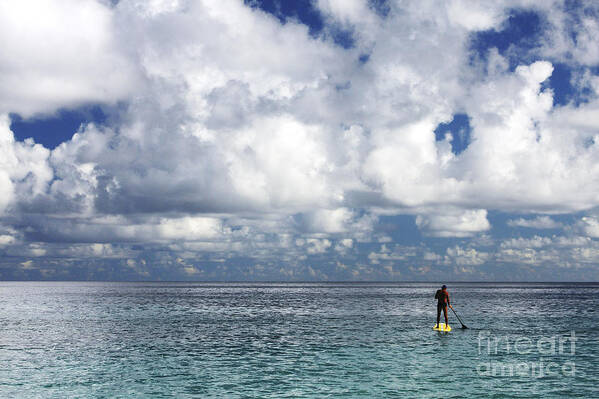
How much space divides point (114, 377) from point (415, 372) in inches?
685

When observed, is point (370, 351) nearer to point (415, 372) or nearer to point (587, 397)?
point (415, 372)

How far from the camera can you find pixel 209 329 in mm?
57906

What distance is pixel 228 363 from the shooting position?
3416cm

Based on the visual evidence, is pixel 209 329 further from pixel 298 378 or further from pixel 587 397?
pixel 587 397

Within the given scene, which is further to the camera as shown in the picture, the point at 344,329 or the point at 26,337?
the point at 344,329

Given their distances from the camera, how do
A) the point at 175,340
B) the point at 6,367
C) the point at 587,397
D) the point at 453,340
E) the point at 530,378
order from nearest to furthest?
the point at 587,397 → the point at 530,378 → the point at 6,367 → the point at 453,340 → the point at 175,340

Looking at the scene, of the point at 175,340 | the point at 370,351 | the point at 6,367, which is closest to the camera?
the point at 6,367

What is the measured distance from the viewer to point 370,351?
38344 mm

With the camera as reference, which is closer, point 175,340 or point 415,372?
point 415,372

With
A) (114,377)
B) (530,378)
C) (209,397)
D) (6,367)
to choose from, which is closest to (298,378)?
(209,397)

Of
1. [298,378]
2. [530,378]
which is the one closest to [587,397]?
[530,378]

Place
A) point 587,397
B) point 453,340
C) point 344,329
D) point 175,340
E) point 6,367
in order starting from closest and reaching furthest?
point 587,397 → point 6,367 → point 453,340 → point 175,340 → point 344,329

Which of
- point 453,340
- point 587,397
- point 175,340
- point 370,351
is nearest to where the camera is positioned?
point 587,397

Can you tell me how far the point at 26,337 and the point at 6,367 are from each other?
734 inches
